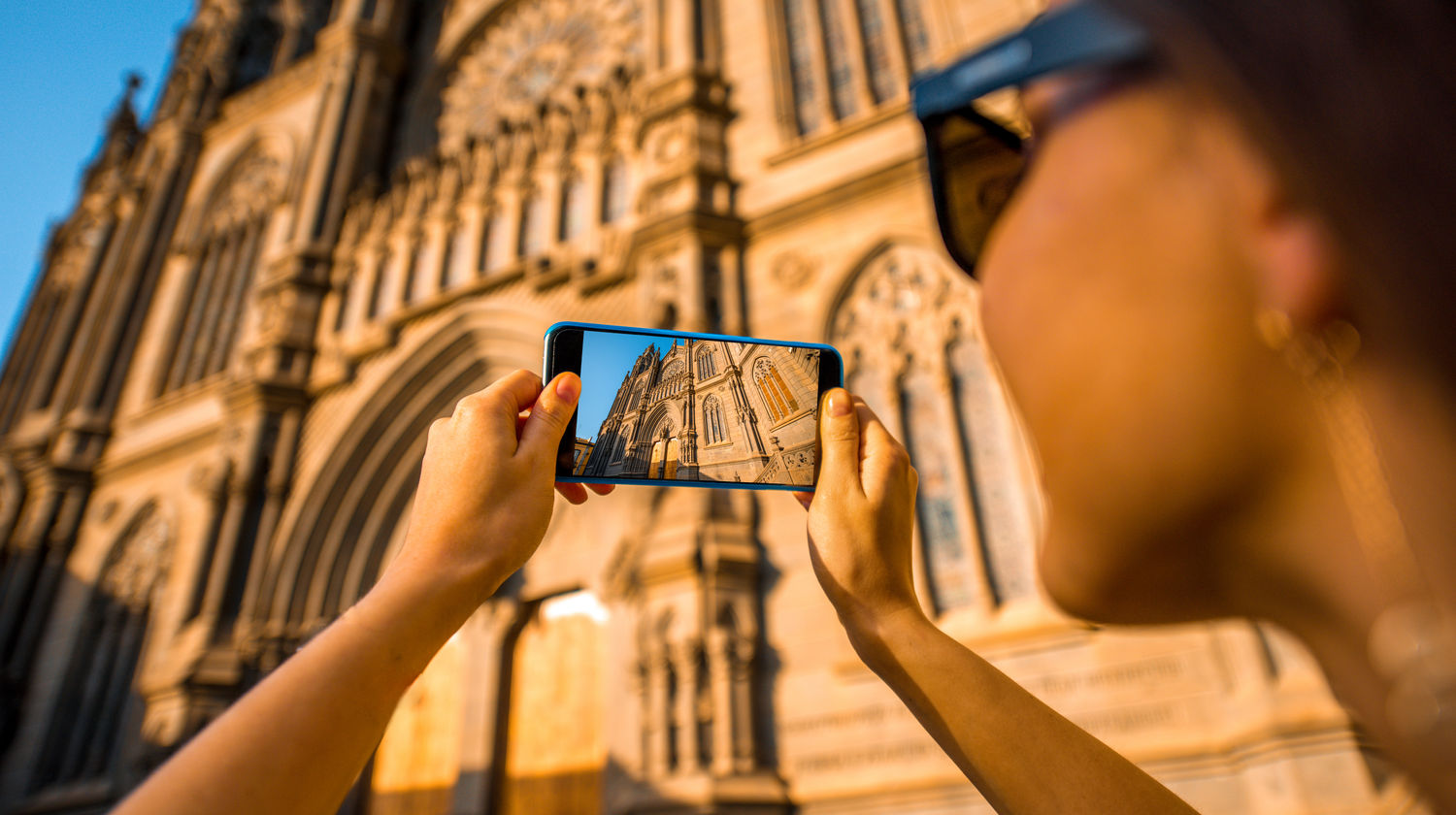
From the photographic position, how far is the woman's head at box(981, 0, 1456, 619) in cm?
42

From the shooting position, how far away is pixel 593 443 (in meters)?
1.22

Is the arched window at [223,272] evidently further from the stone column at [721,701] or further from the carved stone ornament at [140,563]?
the stone column at [721,701]

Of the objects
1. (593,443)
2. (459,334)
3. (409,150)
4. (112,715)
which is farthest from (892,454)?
(409,150)

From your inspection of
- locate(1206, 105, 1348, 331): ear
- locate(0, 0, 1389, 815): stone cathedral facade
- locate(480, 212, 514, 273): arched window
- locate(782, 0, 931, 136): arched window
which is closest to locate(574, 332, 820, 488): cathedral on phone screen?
locate(1206, 105, 1348, 331): ear

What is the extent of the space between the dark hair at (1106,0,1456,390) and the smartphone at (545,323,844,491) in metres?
0.78

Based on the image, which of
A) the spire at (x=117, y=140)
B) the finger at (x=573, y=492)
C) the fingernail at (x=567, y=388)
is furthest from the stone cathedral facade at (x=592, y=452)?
the fingernail at (x=567, y=388)

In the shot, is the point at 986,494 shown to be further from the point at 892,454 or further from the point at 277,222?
the point at 277,222

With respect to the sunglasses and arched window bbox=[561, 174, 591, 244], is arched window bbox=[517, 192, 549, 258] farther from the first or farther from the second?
the sunglasses

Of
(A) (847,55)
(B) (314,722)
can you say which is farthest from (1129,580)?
(A) (847,55)

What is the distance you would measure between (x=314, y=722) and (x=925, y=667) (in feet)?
2.18

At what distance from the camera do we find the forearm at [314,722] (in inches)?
22.8

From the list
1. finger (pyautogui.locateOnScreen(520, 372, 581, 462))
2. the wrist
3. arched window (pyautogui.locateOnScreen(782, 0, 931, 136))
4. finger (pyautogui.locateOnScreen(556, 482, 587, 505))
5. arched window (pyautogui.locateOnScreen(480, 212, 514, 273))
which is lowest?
the wrist

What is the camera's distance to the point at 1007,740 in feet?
3.03

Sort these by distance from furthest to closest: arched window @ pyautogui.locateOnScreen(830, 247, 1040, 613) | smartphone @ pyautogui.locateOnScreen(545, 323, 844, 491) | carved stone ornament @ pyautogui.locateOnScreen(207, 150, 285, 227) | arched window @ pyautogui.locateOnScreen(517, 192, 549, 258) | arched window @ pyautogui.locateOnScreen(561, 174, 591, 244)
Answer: carved stone ornament @ pyautogui.locateOnScreen(207, 150, 285, 227) < arched window @ pyautogui.locateOnScreen(517, 192, 549, 258) < arched window @ pyautogui.locateOnScreen(561, 174, 591, 244) < arched window @ pyautogui.locateOnScreen(830, 247, 1040, 613) < smartphone @ pyautogui.locateOnScreen(545, 323, 844, 491)
